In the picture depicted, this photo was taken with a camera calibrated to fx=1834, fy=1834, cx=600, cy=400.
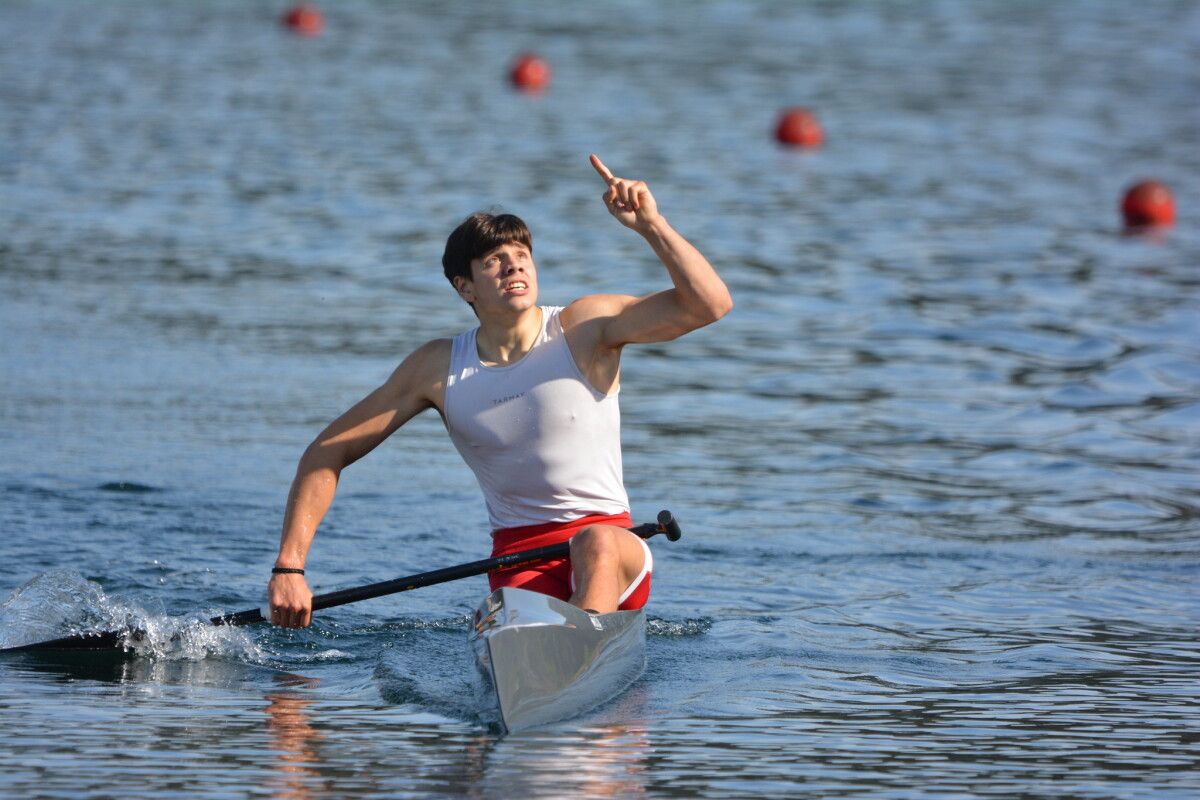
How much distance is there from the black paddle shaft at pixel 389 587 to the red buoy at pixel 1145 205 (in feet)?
38.7

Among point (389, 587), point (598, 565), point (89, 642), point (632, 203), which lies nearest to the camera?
point (632, 203)

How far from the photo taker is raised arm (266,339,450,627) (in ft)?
19.2

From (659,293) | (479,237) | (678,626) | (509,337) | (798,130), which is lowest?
(678,626)

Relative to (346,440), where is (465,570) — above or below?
below

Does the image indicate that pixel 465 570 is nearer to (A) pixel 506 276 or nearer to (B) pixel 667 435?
(A) pixel 506 276

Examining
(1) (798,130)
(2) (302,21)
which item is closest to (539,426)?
(1) (798,130)

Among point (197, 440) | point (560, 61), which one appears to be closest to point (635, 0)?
point (560, 61)

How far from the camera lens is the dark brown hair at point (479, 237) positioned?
5852 mm

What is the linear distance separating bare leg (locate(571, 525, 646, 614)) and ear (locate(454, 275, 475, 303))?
85 centimetres

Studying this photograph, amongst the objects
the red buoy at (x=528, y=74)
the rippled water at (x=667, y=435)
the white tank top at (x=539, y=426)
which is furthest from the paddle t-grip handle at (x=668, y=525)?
the red buoy at (x=528, y=74)

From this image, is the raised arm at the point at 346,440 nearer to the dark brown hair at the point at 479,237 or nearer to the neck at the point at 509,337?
the neck at the point at 509,337

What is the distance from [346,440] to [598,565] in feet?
3.09

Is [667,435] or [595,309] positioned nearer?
[595,309]

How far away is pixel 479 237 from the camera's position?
585cm
